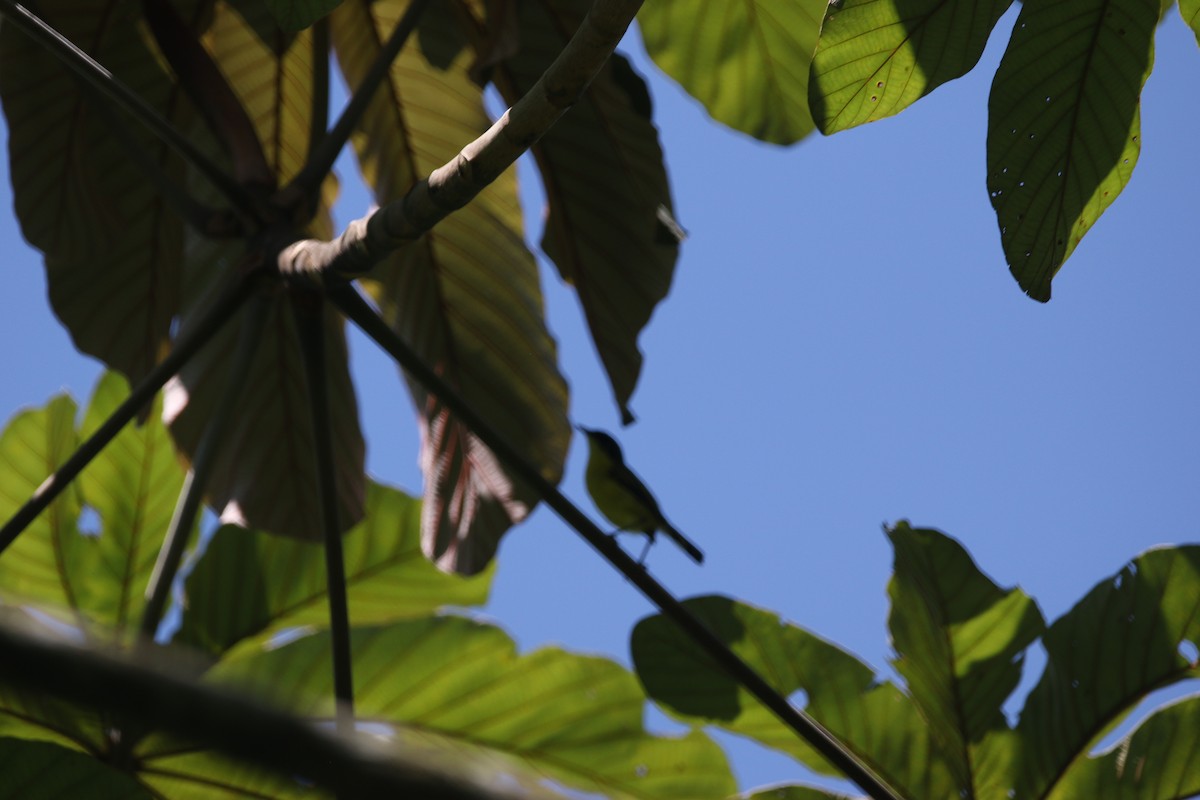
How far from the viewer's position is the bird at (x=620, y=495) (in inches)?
81.4

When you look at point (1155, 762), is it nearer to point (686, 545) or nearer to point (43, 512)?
point (686, 545)

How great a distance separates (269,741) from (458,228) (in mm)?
1993

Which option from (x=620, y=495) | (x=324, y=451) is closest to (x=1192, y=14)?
(x=324, y=451)

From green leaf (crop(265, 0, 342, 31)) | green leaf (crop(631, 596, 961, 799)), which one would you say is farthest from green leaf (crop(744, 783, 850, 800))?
green leaf (crop(265, 0, 342, 31))

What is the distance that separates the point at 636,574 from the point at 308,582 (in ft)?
3.40

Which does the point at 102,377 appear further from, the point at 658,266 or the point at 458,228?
the point at 658,266

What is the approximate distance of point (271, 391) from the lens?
2.10 meters

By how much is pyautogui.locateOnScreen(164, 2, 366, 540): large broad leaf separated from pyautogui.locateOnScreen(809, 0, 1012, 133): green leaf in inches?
44.1

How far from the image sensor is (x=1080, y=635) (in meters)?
1.50

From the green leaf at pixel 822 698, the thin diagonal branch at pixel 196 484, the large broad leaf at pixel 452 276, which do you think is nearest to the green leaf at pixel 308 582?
the large broad leaf at pixel 452 276

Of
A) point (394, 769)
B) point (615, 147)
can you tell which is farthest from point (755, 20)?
point (394, 769)

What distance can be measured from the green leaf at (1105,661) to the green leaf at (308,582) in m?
1.00

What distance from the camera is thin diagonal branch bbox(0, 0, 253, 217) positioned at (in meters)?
1.21

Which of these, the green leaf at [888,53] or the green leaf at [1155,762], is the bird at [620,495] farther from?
the green leaf at [888,53]
